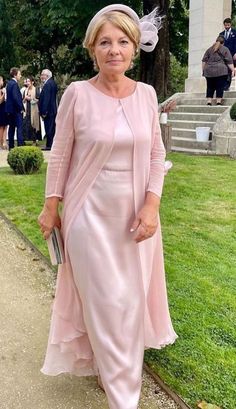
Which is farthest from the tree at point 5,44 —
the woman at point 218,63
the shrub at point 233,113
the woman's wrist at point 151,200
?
the woman's wrist at point 151,200

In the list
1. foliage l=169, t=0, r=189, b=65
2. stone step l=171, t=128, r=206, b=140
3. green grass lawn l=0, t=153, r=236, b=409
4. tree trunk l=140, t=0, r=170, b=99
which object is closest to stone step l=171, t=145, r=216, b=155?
stone step l=171, t=128, r=206, b=140

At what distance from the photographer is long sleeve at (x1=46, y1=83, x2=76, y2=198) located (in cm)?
217

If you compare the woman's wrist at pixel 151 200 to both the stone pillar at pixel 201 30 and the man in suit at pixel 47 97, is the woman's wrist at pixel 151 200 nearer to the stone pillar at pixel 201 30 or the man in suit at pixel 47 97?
the man in suit at pixel 47 97

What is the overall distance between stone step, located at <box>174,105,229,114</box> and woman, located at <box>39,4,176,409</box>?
10.9 metres

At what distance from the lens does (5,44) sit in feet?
86.0

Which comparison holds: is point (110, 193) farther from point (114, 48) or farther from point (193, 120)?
point (193, 120)

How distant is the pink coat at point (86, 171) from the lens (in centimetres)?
214

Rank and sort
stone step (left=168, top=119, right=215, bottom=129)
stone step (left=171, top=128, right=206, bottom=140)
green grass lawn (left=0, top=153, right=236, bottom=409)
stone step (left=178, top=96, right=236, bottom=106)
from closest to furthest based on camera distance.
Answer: green grass lawn (left=0, top=153, right=236, bottom=409) < stone step (left=168, top=119, right=215, bottom=129) < stone step (left=171, top=128, right=206, bottom=140) < stone step (left=178, top=96, right=236, bottom=106)

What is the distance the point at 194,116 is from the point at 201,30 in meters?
4.39

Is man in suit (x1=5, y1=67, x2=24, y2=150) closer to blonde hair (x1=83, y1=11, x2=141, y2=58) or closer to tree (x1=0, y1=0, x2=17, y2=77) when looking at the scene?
blonde hair (x1=83, y1=11, x2=141, y2=58)

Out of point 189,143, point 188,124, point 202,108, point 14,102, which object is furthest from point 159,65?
point 14,102

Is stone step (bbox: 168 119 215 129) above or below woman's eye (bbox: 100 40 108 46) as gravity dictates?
below

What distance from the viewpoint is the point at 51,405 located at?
2514mm

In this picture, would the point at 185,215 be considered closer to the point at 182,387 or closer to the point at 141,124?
the point at 182,387
